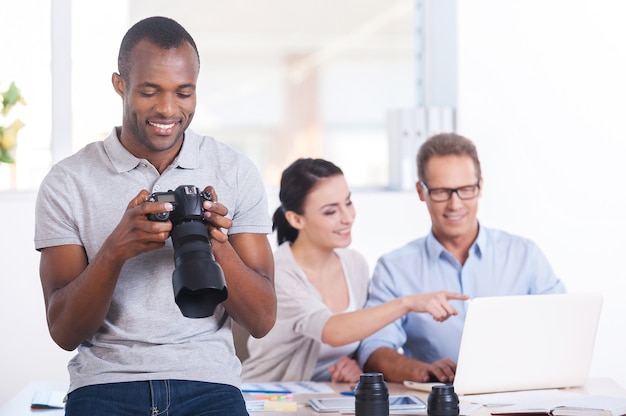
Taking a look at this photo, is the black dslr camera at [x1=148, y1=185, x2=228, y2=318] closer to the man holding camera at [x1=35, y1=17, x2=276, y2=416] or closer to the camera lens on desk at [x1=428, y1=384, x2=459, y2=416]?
the man holding camera at [x1=35, y1=17, x2=276, y2=416]

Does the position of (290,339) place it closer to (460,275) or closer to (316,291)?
(316,291)

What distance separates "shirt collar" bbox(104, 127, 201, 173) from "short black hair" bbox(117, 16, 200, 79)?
0.14 m

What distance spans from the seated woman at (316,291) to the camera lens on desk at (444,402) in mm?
705

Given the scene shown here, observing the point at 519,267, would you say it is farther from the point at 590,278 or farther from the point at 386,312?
the point at 590,278

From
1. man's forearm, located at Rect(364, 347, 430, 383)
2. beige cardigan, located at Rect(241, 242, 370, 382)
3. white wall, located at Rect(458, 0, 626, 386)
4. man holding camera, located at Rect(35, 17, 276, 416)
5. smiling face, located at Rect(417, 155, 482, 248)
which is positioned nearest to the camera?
man holding camera, located at Rect(35, 17, 276, 416)

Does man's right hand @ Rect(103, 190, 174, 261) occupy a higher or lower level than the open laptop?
higher

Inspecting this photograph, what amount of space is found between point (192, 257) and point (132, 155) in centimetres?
42

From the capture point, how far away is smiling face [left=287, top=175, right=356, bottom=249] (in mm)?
3096

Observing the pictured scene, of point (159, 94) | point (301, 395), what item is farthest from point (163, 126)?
point (301, 395)

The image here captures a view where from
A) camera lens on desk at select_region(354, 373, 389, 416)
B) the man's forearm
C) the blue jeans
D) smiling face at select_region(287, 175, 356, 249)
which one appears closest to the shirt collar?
the blue jeans

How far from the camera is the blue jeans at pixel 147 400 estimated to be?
175 centimetres

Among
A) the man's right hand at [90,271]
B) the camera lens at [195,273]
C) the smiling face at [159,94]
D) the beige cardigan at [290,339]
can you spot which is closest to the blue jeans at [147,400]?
the man's right hand at [90,271]

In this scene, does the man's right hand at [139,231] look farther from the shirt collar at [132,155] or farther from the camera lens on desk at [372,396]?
the camera lens on desk at [372,396]

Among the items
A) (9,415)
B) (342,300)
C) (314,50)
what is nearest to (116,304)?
(9,415)
